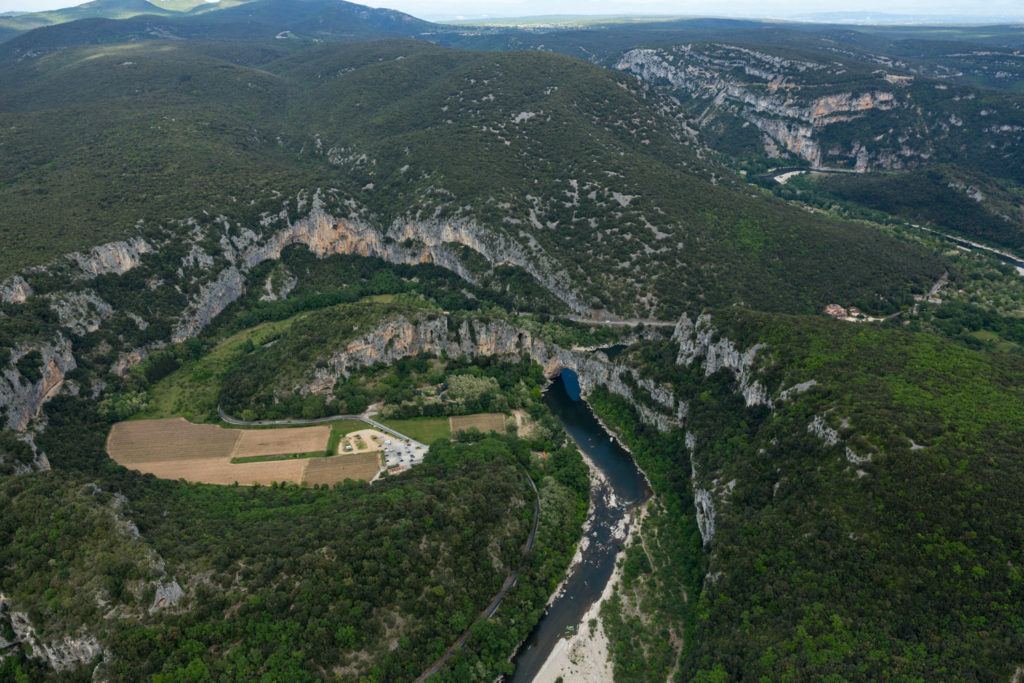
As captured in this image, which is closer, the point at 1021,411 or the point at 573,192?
the point at 1021,411

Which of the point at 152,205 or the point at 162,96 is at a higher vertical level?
the point at 162,96

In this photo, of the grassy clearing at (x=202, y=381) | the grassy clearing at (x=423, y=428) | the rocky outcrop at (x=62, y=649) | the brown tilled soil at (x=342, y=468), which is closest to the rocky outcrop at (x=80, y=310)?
the grassy clearing at (x=202, y=381)

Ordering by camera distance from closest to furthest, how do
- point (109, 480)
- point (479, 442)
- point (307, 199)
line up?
point (109, 480) → point (479, 442) → point (307, 199)

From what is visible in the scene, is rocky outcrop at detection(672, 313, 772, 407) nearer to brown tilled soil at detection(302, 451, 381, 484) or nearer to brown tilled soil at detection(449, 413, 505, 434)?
brown tilled soil at detection(449, 413, 505, 434)

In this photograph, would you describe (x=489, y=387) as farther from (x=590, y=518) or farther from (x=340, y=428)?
(x=590, y=518)

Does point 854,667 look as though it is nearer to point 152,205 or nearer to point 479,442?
point 479,442

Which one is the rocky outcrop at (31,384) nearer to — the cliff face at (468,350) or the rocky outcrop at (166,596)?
the cliff face at (468,350)

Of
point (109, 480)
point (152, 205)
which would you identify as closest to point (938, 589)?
point (109, 480)
